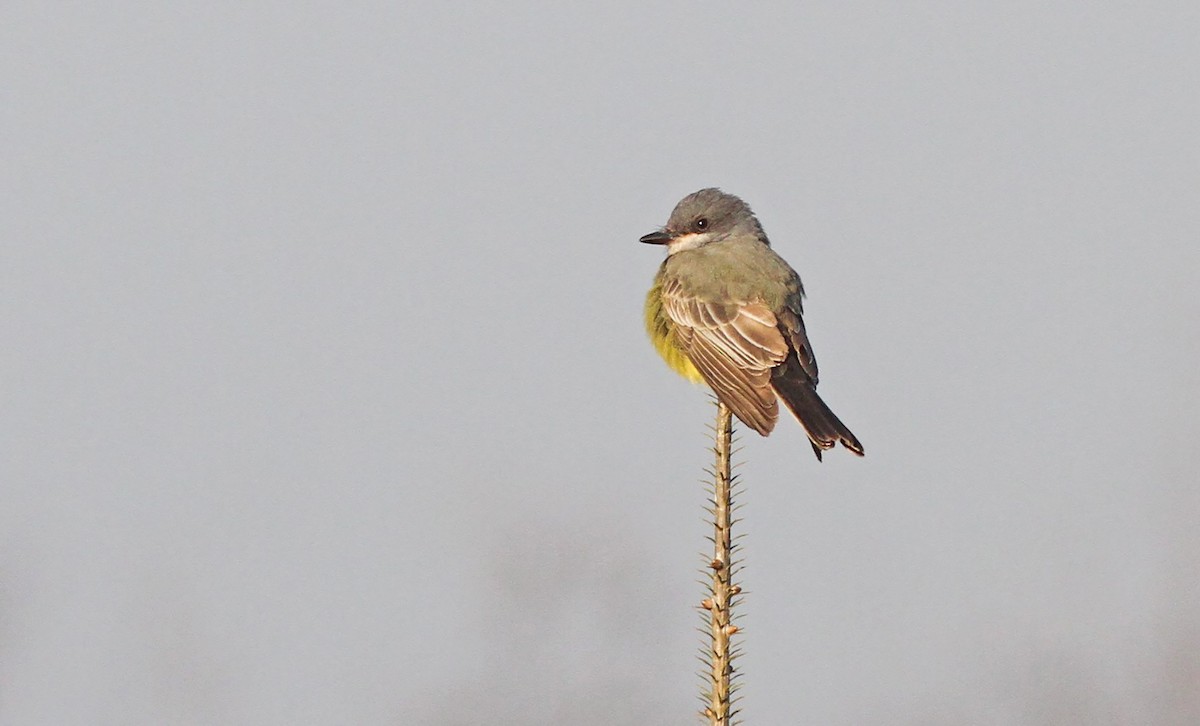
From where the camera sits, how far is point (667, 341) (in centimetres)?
660

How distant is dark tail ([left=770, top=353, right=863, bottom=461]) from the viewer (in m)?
5.45

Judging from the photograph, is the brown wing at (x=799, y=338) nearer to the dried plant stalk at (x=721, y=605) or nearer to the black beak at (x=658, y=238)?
the black beak at (x=658, y=238)

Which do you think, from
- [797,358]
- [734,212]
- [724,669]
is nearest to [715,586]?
[724,669]

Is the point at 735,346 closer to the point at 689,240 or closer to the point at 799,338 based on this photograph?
the point at 799,338

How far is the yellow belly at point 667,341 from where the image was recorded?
6.57 metres

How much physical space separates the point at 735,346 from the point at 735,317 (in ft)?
0.82

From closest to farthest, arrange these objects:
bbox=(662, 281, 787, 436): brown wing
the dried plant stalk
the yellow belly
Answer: the dried plant stalk < bbox=(662, 281, 787, 436): brown wing < the yellow belly

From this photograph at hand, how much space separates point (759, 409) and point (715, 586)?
2.37m

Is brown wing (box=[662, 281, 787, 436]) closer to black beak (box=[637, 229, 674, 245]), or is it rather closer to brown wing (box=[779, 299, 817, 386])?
brown wing (box=[779, 299, 817, 386])

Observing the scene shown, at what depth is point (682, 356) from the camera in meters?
6.57

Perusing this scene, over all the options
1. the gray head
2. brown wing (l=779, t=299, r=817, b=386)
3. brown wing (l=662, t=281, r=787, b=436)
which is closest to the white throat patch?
the gray head

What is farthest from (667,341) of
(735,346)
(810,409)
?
(810,409)

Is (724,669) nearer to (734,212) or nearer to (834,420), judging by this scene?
(834,420)

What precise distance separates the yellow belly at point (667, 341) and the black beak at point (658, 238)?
0.66m
